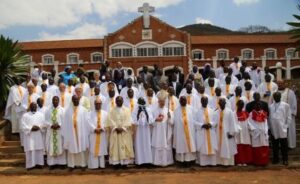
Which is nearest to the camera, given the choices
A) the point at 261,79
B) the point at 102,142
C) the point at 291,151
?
the point at 102,142

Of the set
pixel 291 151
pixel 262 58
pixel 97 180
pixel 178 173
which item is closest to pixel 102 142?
pixel 97 180

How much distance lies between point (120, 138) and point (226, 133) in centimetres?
261

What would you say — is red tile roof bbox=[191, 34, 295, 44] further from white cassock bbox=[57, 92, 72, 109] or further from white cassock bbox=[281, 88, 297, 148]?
white cassock bbox=[57, 92, 72, 109]

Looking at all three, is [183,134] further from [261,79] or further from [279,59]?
[279,59]

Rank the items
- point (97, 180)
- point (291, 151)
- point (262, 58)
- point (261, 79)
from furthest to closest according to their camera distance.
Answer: point (262, 58) → point (261, 79) → point (291, 151) → point (97, 180)

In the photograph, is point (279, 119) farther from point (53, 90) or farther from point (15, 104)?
point (15, 104)

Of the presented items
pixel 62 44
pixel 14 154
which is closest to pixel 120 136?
pixel 14 154

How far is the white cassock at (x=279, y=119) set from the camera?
10844 millimetres

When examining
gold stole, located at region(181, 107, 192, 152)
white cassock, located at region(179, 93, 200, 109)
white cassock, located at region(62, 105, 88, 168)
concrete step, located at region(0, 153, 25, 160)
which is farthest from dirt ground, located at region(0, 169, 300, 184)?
white cassock, located at region(179, 93, 200, 109)

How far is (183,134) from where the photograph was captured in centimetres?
1098

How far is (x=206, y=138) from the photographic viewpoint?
35.8ft

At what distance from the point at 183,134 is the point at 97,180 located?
7.99 feet

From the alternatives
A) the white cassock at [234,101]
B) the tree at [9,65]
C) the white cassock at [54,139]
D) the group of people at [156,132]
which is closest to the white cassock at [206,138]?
the group of people at [156,132]

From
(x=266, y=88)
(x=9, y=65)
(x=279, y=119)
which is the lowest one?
(x=279, y=119)
